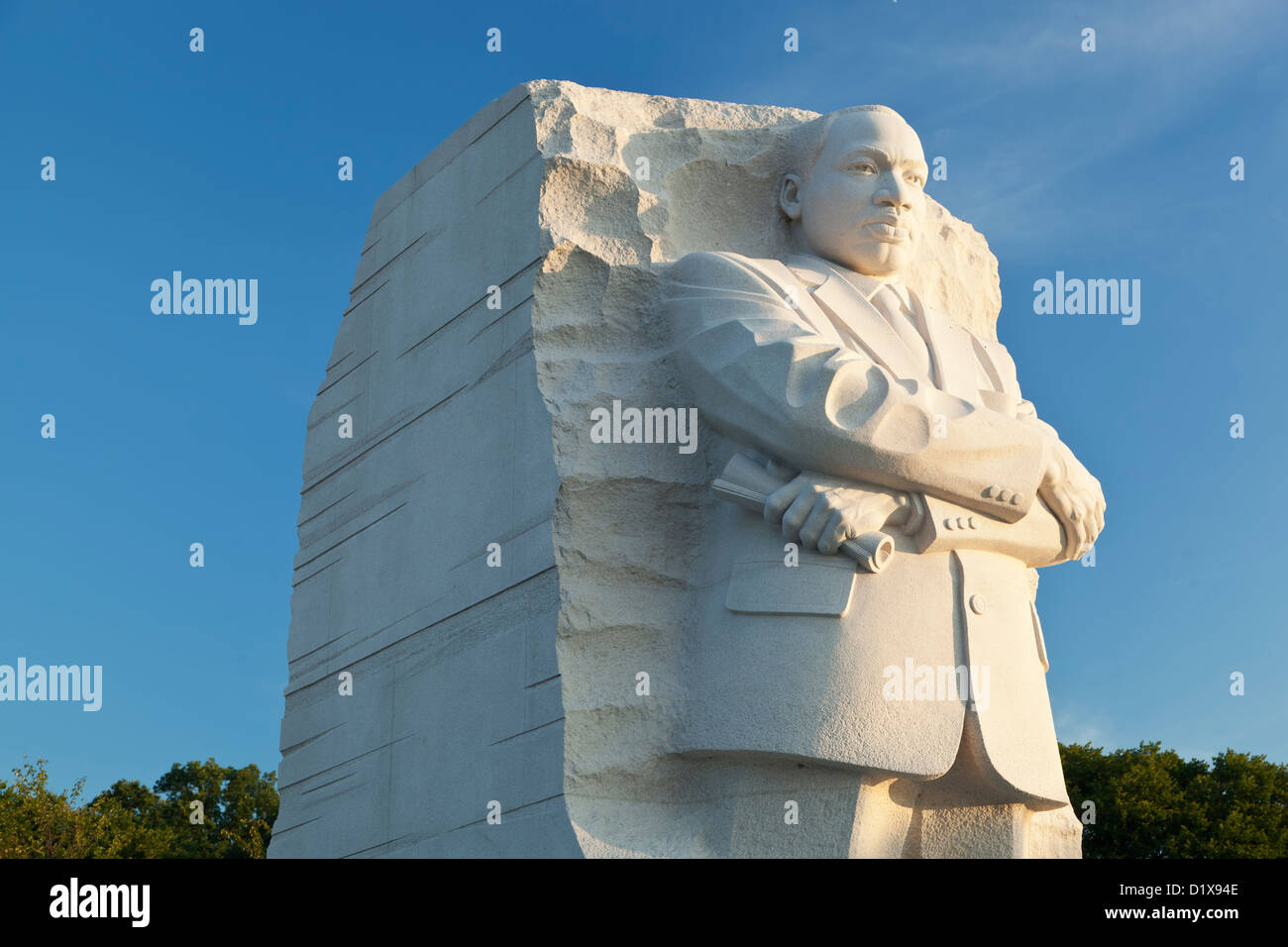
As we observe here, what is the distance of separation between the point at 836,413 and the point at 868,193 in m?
1.24

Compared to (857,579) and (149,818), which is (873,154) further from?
(149,818)

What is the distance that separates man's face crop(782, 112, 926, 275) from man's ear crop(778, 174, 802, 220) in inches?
4.7

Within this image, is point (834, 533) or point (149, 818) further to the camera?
point (149, 818)

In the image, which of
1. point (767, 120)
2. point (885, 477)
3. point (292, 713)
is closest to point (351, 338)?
point (292, 713)

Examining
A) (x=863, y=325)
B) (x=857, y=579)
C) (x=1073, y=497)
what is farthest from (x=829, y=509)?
(x=1073, y=497)

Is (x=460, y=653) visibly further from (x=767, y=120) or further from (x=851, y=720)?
(x=767, y=120)

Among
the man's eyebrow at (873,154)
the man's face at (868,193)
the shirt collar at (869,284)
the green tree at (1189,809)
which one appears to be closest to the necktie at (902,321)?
the shirt collar at (869,284)

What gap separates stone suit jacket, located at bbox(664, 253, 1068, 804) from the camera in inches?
211

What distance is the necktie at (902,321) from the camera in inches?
241

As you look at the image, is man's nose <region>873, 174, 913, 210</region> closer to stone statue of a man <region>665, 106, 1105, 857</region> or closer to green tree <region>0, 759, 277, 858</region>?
stone statue of a man <region>665, 106, 1105, 857</region>

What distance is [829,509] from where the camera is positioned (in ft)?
17.8

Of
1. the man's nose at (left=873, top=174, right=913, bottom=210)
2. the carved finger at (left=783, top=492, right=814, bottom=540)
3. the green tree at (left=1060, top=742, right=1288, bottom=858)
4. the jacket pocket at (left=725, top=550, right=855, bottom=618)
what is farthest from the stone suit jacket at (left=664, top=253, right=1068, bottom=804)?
the green tree at (left=1060, top=742, right=1288, bottom=858)

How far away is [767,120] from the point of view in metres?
6.78

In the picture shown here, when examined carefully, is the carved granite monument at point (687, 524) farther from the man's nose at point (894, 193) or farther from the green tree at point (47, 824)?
the green tree at point (47, 824)
